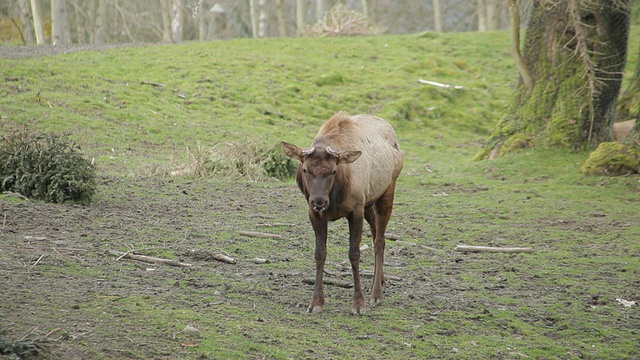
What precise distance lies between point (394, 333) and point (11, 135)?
6.78 metres

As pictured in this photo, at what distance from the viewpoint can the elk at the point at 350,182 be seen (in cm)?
701

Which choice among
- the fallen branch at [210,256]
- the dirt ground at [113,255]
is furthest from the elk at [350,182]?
the fallen branch at [210,256]

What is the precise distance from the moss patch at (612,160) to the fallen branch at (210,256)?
778cm

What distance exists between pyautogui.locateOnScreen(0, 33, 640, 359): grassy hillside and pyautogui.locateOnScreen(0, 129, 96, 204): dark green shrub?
39 centimetres

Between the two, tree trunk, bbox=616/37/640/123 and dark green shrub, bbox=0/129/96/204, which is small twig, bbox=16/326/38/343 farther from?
tree trunk, bbox=616/37/640/123

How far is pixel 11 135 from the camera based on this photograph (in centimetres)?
1102

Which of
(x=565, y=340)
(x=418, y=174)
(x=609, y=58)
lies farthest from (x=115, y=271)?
(x=609, y=58)

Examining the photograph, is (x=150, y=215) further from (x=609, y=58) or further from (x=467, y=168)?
(x=609, y=58)

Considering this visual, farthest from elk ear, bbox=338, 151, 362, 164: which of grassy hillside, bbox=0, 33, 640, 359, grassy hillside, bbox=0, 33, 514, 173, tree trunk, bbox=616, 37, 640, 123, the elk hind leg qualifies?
tree trunk, bbox=616, 37, 640, 123

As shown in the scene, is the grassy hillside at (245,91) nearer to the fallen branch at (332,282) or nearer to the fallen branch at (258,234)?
the fallen branch at (258,234)

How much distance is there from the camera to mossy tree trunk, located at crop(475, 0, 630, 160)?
14469 mm

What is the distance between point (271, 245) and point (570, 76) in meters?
8.07

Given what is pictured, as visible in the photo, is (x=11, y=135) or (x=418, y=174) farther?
(x=418, y=174)

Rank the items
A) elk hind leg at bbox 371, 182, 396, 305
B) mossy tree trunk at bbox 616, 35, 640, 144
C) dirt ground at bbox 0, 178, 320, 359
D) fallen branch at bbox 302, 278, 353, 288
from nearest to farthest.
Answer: dirt ground at bbox 0, 178, 320, 359, elk hind leg at bbox 371, 182, 396, 305, fallen branch at bbox 302, 278, 353, 288, mossy tree trunk at bbox 616, 35, 640, 144
